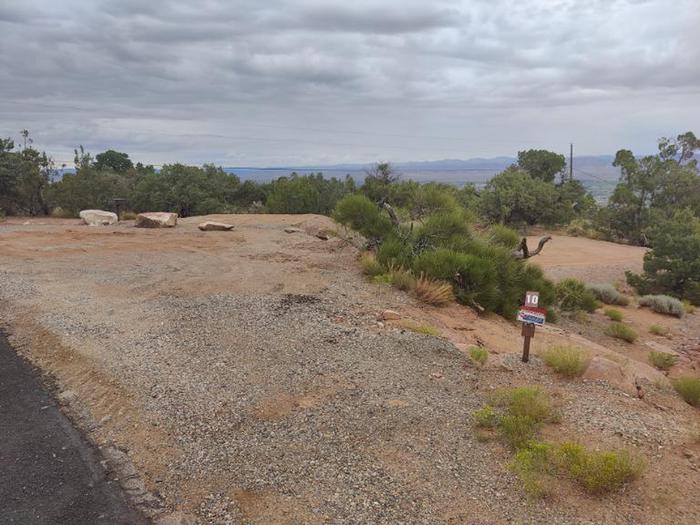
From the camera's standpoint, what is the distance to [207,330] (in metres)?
7.85

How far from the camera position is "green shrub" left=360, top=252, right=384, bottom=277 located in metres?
12.2

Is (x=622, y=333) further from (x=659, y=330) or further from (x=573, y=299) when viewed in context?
(x=573, y=299)

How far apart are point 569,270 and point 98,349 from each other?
64.7 ft

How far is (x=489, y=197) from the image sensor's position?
115 ft

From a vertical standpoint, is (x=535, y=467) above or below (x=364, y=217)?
below

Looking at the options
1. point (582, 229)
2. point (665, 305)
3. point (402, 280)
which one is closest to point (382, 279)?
point (402, 280)

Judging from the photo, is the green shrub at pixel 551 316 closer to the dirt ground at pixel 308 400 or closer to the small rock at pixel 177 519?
the dirt ground at pixel 308 400

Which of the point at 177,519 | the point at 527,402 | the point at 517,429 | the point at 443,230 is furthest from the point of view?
the point at 443,230

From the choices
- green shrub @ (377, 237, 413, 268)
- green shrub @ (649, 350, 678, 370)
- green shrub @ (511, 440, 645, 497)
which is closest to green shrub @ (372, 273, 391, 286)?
green shrub @ (377, 237, 413, 268)

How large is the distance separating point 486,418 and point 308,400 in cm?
180

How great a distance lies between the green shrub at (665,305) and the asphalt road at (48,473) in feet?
54.8

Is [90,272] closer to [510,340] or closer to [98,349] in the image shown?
[98,349]

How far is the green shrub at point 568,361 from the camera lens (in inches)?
265

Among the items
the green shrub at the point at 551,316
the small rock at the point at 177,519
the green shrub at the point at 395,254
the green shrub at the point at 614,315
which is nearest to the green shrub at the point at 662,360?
the green shrub at the point at 551,316
